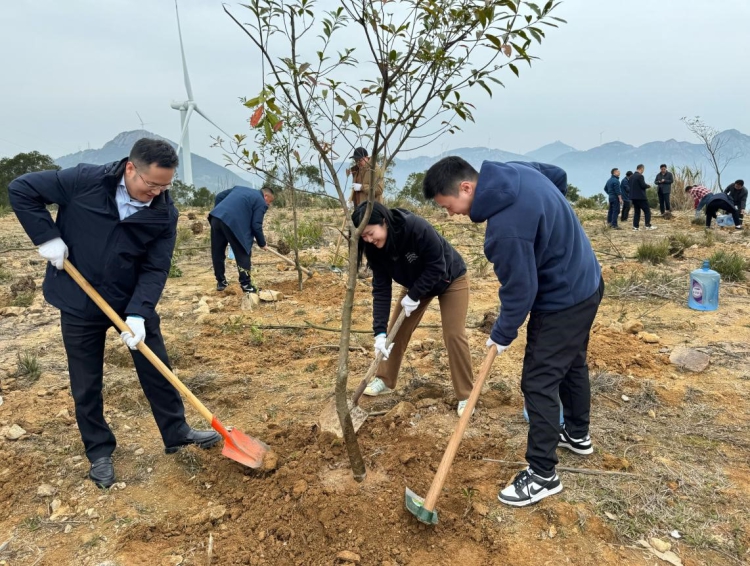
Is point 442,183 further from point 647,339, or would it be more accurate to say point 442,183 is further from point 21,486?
point 647,339

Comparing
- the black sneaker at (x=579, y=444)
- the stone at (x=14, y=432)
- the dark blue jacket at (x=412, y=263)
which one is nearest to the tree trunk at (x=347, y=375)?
the dark blue jacket at (x=412, y=263)

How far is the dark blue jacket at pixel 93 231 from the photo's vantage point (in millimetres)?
2393

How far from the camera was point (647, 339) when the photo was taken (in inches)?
171

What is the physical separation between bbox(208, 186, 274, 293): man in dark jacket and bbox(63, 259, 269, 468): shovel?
3.45 metres

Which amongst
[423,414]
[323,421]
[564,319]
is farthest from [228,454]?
[564,319]

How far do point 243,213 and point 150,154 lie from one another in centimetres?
370

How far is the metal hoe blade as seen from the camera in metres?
2.14

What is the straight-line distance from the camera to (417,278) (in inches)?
121

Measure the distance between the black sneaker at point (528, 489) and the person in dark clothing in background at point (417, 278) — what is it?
0.57 m

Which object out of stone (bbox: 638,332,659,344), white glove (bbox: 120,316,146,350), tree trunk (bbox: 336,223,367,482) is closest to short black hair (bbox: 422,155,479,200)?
tree trunk (bbox: 336,223,367,482)

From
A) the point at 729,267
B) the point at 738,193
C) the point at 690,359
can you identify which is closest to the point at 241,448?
the point at 690,359

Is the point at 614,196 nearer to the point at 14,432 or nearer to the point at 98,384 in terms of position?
the point at 98,384

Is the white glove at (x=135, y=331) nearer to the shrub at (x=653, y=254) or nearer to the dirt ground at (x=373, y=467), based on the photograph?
the dirt ground at (x=373, y=467)

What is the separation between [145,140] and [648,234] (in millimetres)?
11168
